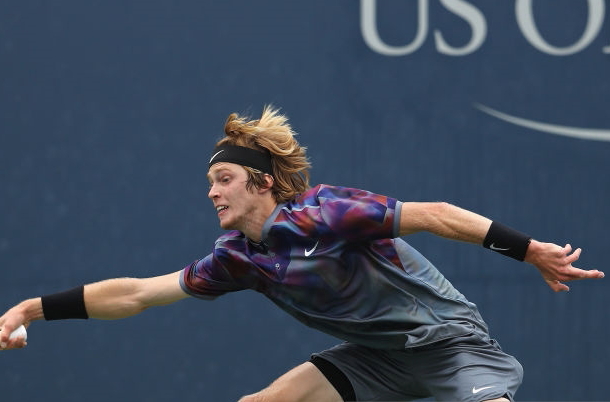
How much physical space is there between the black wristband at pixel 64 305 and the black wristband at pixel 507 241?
1690 mm

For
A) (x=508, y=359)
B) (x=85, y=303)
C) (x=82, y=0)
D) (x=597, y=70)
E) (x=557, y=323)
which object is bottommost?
(x=557, y=323)

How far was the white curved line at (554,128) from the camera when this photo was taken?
7.42 m

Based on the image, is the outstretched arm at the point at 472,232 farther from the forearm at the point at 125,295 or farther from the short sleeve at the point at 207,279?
the forearm at the point at 125,295

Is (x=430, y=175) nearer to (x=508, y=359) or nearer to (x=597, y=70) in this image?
(x=597, y=70)

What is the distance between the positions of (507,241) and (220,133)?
117 inches

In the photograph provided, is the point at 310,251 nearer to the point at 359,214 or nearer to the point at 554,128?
the point at 359,214

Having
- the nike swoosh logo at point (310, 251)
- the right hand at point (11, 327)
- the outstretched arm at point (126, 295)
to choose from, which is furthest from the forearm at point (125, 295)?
the nike swoosh logo at point (310, 251)

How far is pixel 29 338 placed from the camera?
7.41 meters

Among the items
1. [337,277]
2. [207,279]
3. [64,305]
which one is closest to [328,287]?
[337,277]

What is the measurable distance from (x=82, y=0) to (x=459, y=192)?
7.81 feet

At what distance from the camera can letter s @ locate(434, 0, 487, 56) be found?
7.34m

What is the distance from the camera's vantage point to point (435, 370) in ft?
17.4

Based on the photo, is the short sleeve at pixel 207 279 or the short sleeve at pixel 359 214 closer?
the short sleeve at pixel 359 214

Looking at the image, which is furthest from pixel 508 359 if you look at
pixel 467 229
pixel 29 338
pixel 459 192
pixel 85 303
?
pixel 29 338
